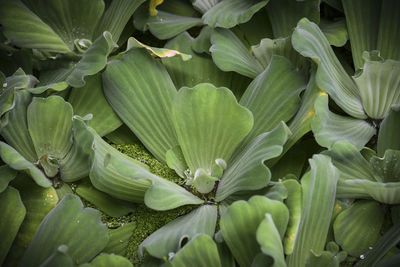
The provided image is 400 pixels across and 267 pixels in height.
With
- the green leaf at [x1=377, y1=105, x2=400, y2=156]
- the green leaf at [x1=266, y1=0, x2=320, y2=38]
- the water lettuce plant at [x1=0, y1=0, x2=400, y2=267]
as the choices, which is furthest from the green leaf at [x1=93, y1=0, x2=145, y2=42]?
the green leaf at [x1=377, y1=105, x2=400, y2=156]

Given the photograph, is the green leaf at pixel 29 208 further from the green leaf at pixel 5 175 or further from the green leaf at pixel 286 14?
the green leaf at pixel 286 14

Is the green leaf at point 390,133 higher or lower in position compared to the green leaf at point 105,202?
higher

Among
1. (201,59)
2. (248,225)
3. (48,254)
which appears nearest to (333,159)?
(248,225)

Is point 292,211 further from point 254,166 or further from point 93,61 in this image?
point 93,61

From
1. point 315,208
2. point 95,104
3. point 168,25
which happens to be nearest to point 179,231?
point 315,208

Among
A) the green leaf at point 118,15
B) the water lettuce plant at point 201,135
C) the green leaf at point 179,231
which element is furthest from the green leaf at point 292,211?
the green leaf at point 118,15

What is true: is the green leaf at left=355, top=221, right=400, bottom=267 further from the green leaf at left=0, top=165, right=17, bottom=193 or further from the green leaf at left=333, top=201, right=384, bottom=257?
the green leaf at left=0, top=165, right=17, bottom=193
